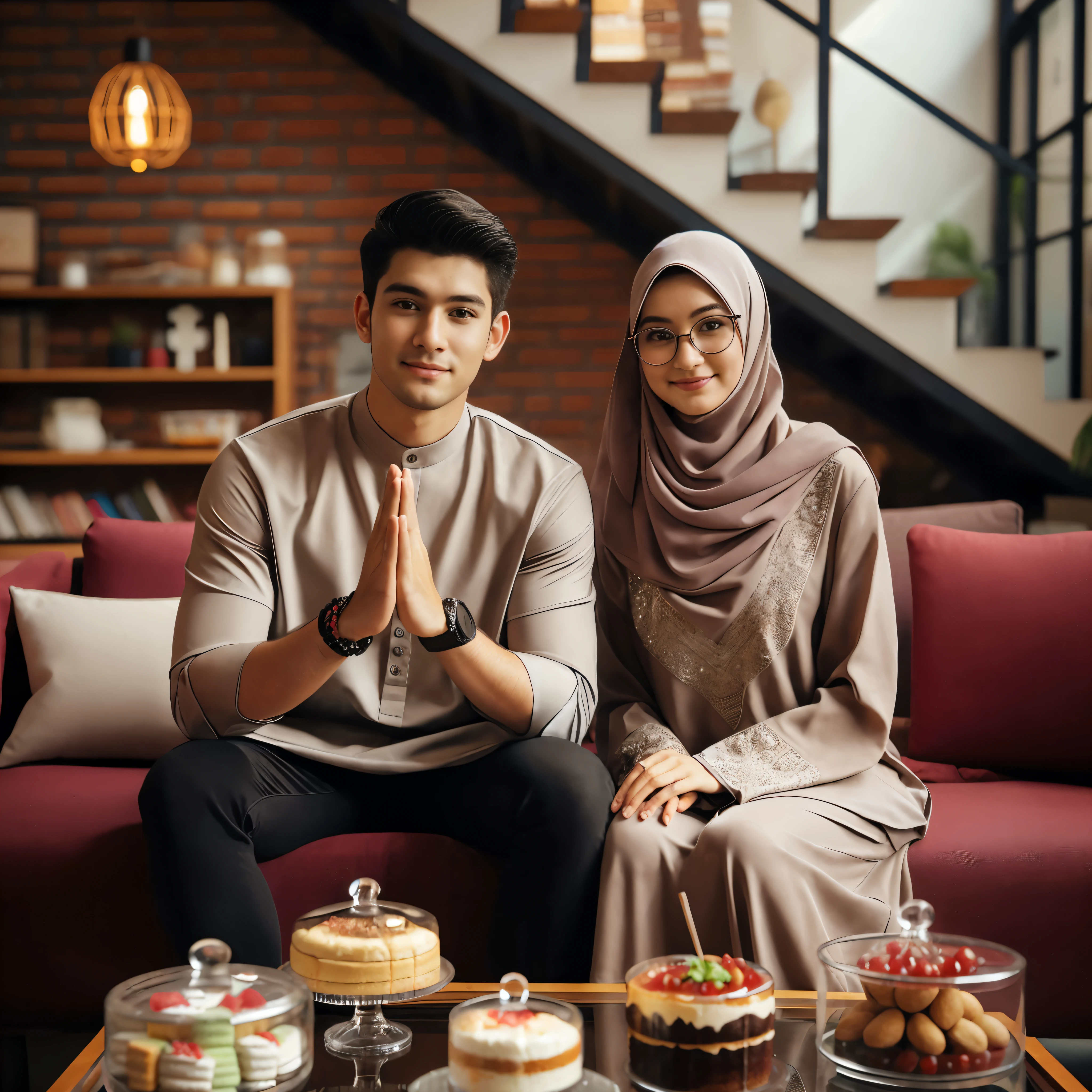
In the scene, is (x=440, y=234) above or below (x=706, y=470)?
above

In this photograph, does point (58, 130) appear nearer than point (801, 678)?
No

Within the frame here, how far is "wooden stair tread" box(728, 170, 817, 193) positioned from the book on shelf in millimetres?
2527

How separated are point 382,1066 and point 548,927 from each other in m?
0.44

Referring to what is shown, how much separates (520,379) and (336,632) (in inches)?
130

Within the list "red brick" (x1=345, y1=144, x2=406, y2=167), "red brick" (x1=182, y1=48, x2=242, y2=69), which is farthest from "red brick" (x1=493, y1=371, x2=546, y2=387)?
"red brick" (x1=182, y1=48, x2=242, y2=69)

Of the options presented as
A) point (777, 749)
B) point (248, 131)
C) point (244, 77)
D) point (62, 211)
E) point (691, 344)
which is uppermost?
point (244, 77)

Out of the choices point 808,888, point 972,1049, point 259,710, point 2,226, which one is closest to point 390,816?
point 259,710

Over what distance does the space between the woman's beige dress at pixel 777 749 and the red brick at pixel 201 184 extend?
3.38 m

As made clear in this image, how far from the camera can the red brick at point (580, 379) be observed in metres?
4.61

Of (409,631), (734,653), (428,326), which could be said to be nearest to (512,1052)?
(409,631)

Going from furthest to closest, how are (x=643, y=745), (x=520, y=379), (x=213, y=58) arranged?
(x=520, y=379), (x=213, y=58), (x=643, y=745)

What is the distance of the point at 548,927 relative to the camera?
1446mm

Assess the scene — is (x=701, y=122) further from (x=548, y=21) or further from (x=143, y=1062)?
(x=143, y=1062)

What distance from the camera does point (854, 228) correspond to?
145 inches
